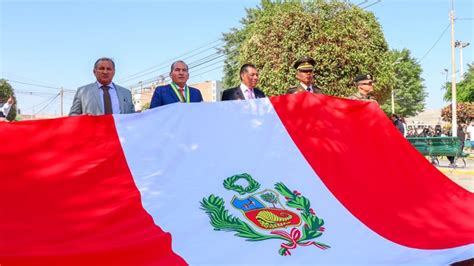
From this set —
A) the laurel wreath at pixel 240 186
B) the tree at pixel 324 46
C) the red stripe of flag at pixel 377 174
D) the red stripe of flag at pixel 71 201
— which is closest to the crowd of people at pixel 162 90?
the red stripe of flag at pixel 377 174

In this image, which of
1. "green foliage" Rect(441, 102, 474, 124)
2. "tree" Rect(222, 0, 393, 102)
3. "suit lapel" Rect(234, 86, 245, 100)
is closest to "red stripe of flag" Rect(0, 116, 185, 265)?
"suit lapel" Rect(234, 86, 245, 100)

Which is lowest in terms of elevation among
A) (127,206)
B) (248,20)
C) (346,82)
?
(127,206)

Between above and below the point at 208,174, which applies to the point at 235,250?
below

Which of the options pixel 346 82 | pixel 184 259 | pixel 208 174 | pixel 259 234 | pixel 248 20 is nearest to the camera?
pixel 184 259

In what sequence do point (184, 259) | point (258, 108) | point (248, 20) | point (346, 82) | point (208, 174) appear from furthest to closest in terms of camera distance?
point (248, 20), point (346, 82), point (258, 108), point (208, 174), point (184, 259)

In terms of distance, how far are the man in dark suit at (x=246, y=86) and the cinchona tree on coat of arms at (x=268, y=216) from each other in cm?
172

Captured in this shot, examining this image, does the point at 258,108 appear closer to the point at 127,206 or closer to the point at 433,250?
the point at 127,206

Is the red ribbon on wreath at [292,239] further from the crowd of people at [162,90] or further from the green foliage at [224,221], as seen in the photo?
the crowd of people at [162,90]

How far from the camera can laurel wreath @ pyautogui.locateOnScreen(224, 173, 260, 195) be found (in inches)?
117

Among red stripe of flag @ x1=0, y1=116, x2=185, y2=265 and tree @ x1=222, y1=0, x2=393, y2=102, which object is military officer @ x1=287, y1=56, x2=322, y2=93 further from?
tree @ x1=222, y1=0, x2=393, y2=102

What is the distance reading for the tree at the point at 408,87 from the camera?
48438mm

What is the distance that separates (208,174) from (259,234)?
0.59 meters

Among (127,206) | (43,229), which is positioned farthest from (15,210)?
(127,206)

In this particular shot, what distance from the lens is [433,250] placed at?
2773mm
